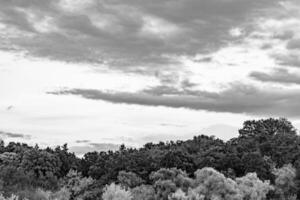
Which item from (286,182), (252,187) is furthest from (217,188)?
(286,182)

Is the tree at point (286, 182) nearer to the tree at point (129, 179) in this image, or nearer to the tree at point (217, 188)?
the tree at point (217, 188)

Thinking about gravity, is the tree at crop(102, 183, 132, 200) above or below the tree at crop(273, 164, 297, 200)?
below

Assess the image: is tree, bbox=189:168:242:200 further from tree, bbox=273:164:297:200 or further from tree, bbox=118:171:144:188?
tree, bbox=273:164:297:200

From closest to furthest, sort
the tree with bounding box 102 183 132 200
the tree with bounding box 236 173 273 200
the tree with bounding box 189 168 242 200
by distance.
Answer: the tree with bounding box 102 183 132 200 < the tree with bounding box 189 168 242 200 < the tree with bounding box 236 173 273 200

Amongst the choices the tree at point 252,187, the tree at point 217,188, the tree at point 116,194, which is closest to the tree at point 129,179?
the tree at point 116,194

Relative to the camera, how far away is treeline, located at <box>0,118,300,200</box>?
221 ft

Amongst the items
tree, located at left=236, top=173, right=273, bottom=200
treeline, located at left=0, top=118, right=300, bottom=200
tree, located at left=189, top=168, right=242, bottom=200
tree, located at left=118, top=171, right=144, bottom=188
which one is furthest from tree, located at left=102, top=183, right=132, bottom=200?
tree, located at left=236, top=173, right=273, bottom=200

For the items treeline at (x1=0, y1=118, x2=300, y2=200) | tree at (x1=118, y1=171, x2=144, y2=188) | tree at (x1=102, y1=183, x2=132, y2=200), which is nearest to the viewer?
tree at (x1=102, y1=183, x2=132, y2=200)

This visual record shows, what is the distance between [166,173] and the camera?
231 ft

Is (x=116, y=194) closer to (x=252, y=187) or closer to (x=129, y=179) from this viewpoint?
(x=129, y=179)

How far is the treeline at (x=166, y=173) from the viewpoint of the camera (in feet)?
221

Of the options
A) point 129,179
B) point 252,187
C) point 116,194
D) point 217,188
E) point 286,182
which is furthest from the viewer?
point 286,182

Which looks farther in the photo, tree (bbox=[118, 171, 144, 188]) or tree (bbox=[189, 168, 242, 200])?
tree (bbox=[118, 171, 144, 188])

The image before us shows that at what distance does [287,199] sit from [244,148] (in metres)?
13.5
